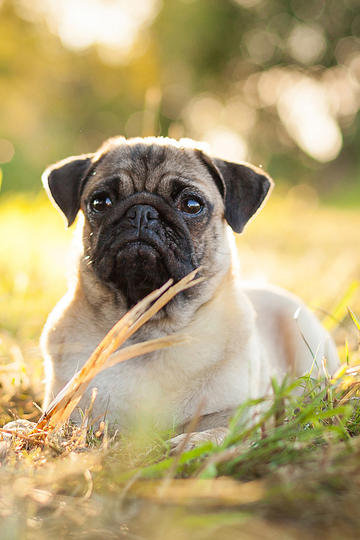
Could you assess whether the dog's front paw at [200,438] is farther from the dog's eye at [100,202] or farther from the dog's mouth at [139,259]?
the dog's eye at [100,202]

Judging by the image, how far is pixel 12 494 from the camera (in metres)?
1.64

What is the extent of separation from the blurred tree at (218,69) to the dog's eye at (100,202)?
70.5 ft

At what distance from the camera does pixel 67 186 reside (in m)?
3.50

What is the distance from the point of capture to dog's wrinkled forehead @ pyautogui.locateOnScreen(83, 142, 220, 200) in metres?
3.35

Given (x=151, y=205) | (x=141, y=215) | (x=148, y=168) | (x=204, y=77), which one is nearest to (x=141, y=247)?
(x=141, y=215)

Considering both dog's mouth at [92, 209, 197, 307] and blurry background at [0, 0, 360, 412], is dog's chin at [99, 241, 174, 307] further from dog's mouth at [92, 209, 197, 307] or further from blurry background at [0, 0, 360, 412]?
blurry background at [0, 0, 360, 412]

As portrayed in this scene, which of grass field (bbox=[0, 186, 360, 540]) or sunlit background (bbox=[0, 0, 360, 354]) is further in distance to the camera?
sunlit background (bbox=[0, 0, 360, 354])

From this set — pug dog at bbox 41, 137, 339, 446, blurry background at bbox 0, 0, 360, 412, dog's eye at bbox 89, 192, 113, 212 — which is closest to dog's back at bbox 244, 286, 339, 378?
pug dog at bbox 41, 137, 339, 446

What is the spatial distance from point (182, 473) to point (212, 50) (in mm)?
31930

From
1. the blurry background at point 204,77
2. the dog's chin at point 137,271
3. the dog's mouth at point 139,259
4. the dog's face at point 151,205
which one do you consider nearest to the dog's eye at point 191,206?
the dog's face at point 151,205

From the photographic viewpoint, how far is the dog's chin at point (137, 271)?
10.0ft

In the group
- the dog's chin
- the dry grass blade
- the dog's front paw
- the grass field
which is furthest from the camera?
the dog's chin

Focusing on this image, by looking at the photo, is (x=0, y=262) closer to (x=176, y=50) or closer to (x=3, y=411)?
(x=3, y=411)

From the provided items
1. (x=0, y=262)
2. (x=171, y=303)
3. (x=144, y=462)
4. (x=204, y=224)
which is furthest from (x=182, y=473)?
(x=0, y=262)
